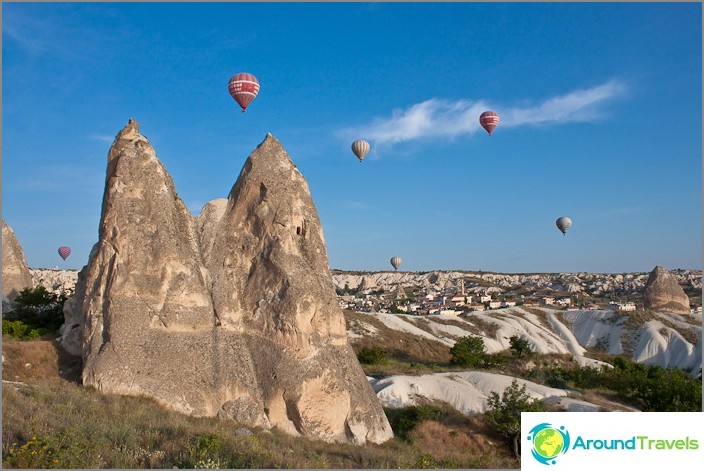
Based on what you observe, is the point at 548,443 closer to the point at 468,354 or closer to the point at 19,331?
the point at 19,331

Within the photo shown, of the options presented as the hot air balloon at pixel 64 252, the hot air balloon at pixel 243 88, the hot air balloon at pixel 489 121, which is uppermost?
the hot air balloon at pixel 489 121

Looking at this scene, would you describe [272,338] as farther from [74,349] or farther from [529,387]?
[529,387]

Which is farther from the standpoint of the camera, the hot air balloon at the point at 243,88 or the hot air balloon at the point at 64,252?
the hot air balloon at the point at 64,252

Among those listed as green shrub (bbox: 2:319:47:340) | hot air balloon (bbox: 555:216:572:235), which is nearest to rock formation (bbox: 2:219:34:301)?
green shrub (bbox: 2:319:47:340)

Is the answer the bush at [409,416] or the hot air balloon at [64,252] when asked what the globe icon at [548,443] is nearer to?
the bush at [409,416]

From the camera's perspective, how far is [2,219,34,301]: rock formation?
99.0 ft

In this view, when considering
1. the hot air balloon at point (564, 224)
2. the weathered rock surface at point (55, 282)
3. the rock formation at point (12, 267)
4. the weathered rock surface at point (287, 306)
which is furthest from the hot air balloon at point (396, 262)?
the weathered rock surface at point (287, 306)

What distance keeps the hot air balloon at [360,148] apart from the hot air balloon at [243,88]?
1180 centimetres

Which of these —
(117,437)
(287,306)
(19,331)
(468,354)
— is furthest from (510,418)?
(19,331)

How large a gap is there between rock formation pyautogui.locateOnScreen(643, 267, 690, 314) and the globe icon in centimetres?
5556

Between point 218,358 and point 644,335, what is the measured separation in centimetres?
4502

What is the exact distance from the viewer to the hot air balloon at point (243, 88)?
22.1 meters

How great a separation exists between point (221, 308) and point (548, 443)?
8.30 meters

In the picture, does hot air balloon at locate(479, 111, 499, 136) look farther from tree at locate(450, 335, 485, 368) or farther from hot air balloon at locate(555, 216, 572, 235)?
hot air balloon at locate(555, 216, 572, 235)
